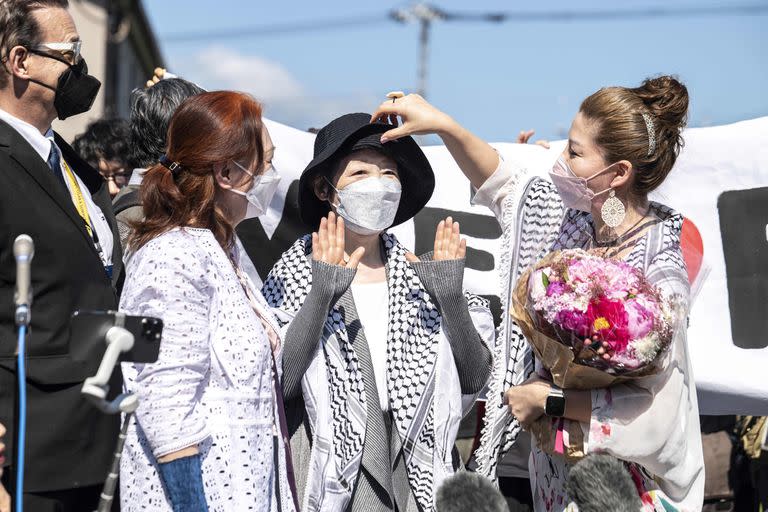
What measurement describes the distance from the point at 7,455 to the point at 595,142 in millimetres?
2202

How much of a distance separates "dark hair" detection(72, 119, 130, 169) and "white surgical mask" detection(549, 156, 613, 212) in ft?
8.46

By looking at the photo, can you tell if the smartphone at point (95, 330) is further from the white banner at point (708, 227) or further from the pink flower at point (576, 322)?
the white banner at point (708, 227)

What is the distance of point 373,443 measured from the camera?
11.2 feet

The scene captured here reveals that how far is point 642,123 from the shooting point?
133 inches

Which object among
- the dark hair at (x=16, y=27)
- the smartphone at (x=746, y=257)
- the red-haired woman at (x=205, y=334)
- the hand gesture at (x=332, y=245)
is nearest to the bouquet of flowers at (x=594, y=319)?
the hand gesture at (x=332, y=245)

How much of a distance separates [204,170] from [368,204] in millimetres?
811

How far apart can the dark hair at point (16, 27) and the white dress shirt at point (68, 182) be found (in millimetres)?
144

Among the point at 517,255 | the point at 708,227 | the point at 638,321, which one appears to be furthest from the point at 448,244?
the point at 708,227

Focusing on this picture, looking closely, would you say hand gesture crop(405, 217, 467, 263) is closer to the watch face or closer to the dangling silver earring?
the dangling silver earring

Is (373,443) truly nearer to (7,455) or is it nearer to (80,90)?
(7,455)

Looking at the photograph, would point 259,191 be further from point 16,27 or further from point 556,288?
point 556,288

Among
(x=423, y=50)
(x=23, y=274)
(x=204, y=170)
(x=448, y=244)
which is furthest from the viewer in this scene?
(x=423, y=50)

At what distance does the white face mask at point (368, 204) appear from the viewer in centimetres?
368

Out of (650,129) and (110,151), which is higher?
(110,151)
